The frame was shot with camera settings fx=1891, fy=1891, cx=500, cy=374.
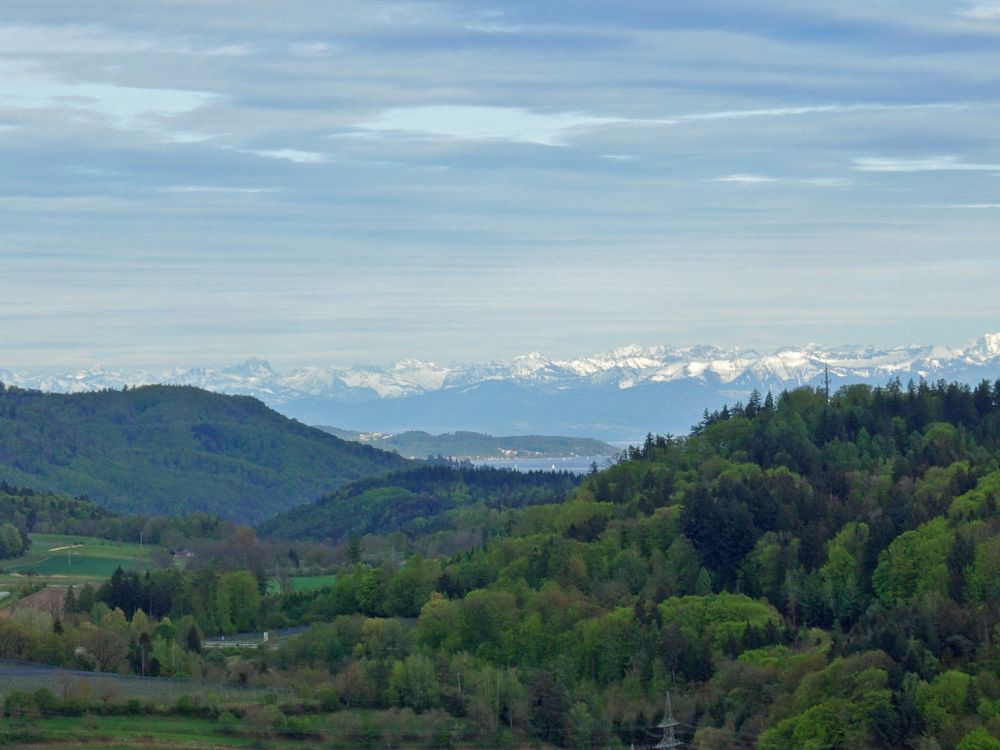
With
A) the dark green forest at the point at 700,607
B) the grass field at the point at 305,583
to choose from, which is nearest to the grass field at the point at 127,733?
the dark green forest at the point at 700,607

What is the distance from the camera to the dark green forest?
329 ft

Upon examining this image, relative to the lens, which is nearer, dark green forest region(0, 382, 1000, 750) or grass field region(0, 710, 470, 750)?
grass field region(0, 710, 470, 750)

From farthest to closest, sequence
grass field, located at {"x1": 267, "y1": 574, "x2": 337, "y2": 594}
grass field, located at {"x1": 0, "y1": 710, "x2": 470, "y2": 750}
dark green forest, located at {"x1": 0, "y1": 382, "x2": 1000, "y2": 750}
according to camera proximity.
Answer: grass field, located at {"x1": 267, "y1": 574, "x2": 337, "y2": 594}
dark green forest, located at {"x1": 0, "y1": 382, "x2": 1000, "y2": 750}
grass field, located at {"x1": 0, "y1": 710, "x2": 470, "y2": 750}

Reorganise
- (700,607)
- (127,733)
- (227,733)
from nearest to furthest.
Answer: (127,733)
(227,733)
(700,607)

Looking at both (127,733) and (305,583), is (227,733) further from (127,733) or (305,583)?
(305,583)

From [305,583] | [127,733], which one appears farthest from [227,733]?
[305,583]

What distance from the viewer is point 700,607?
124m

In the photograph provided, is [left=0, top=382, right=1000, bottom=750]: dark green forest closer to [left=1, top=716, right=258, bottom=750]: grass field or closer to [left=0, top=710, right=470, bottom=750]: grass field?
[left=0, top=710, right=470, bottom=750]: grass field

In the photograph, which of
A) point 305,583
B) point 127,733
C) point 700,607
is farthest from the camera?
point 305,583

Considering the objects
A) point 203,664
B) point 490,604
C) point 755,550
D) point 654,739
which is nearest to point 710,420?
point 755,550

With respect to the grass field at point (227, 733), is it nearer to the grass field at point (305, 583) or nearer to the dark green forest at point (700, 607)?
the dark green forest at point (700, 607)

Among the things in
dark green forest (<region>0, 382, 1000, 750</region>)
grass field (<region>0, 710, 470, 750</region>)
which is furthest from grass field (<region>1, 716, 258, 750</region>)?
dark green forest (<region>0, 382, 1000, 750</region>)

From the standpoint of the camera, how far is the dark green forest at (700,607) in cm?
10025

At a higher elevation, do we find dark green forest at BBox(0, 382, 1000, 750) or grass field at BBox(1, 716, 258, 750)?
dark green forest at BBox(0, 382, 1000, 750)
